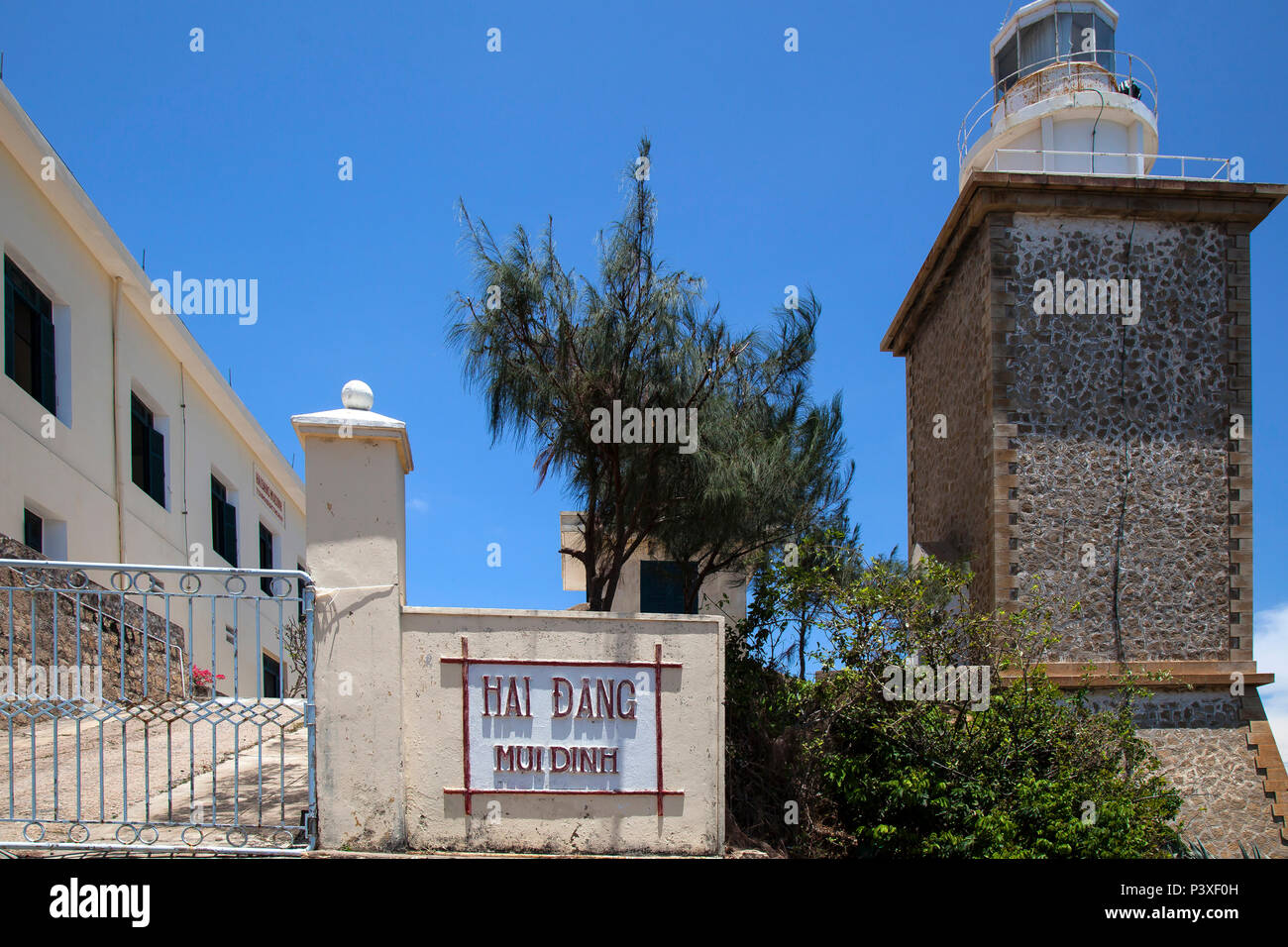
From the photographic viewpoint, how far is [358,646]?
260 inches

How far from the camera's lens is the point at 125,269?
15938 millimetres

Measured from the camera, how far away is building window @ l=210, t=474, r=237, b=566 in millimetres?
20172

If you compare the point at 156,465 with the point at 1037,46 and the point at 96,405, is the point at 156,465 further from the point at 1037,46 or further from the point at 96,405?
the point at 1037,46

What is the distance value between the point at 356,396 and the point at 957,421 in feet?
28.9

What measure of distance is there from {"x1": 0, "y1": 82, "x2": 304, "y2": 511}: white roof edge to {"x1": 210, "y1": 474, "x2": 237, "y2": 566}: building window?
1.46 metres

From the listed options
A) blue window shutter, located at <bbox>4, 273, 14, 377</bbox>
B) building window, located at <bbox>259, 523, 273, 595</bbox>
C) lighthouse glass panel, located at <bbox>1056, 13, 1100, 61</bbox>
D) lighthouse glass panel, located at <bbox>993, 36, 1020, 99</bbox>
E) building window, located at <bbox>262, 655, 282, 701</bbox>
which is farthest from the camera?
building window, located at <bbox>259, 523, 273, 595</bbox>

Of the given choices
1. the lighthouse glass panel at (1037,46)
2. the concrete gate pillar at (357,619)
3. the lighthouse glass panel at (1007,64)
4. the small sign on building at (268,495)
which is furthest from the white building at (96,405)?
the lighthouse glass panel at (1037,46)

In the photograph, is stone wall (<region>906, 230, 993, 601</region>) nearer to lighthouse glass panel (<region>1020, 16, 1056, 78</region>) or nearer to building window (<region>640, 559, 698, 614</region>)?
lighthouse glass panel (<region>1020, 16, 1056, 78</region>)

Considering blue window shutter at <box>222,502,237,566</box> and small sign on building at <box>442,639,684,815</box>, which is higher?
blue window shutter at <box>222,502,237,566</box>

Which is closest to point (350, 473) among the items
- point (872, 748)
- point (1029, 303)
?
point (872, 748)

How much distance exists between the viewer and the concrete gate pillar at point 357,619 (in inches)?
255

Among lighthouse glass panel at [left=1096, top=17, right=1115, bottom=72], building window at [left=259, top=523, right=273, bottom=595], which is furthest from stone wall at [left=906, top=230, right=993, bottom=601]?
building window at [left=259, top=523, right=273, bottom=595]

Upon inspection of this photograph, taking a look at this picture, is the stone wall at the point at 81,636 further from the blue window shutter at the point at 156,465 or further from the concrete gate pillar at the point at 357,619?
the concrete gate pillar at the point at 357,619
